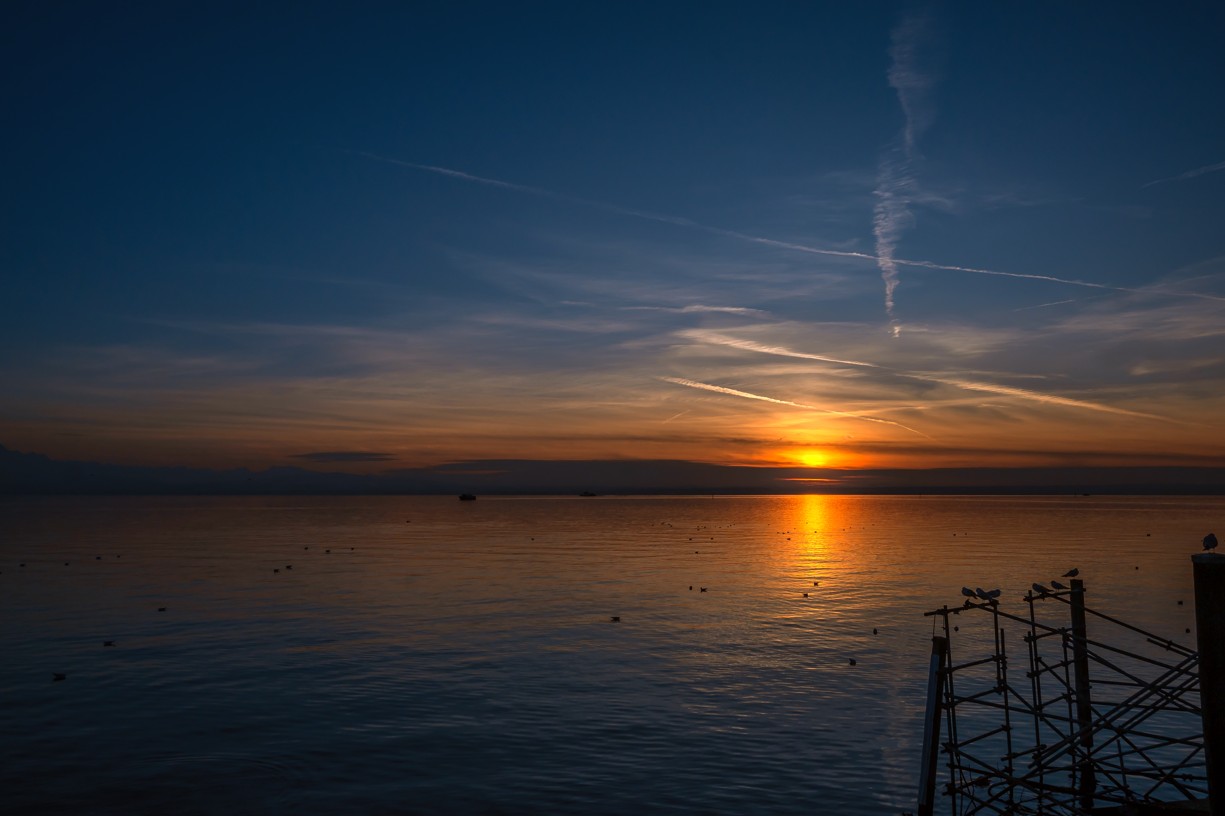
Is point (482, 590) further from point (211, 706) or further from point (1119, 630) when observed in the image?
point (1119, 630)

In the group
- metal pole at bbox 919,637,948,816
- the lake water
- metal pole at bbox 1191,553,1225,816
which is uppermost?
metal pole at bbox 1191,553,1225,816

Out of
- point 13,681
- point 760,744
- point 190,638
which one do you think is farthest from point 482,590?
point 760,744

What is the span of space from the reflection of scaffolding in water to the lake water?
2.37 m

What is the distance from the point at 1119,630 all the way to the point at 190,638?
52.8 m

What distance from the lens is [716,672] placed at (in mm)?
40062

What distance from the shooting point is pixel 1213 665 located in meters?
17.4

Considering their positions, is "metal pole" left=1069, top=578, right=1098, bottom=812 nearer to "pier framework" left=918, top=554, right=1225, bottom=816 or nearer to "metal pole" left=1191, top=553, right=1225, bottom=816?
"pier framework" left=918, top=554, right=1225, bottom=816

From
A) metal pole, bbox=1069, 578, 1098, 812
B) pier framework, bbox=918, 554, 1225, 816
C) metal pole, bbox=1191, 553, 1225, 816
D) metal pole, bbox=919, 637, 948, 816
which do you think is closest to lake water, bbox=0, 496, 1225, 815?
pier framework, bbox=918, 554, 1225, 816

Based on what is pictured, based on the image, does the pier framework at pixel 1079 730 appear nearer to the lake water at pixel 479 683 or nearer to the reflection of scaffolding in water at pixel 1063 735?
the reflection of scaffolding in water at pixel 1063 735

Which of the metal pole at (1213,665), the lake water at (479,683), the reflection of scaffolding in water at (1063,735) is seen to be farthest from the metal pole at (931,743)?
the metal pole at (1213,665)

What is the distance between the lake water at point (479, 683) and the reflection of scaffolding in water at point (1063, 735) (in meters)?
2.37

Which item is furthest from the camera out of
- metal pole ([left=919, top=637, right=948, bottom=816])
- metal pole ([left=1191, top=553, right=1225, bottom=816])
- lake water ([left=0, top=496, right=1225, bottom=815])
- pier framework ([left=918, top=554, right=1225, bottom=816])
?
lake water ([left=0, top=496, right=1225, bottom=815])

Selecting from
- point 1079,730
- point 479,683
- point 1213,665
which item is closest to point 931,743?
point 1079,730

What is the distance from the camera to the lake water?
2503cm
